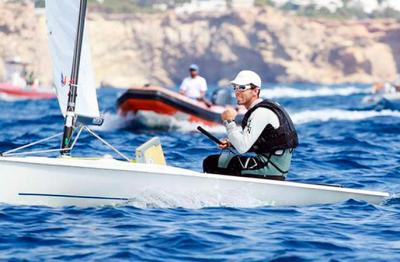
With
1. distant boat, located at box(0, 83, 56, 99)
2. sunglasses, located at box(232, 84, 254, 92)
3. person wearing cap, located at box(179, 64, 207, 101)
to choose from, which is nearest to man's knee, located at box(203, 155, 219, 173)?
sunglasses, located at box(232, 84, 254, 92)

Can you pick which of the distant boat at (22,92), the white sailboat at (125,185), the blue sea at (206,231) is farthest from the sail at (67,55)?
the distant boat at (22,92)

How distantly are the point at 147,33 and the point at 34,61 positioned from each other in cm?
2818

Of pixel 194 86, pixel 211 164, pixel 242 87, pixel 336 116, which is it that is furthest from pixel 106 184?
pixel 336 116

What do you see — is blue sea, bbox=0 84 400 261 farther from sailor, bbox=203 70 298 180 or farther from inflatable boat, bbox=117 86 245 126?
inflatable boat, bbox=117 86 245 126

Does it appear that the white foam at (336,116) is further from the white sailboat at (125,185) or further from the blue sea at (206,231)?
the white sailboat at (125,185)

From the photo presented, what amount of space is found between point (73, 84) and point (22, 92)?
40418 millimetres

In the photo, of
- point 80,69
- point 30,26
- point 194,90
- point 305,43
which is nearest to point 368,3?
point 305,43

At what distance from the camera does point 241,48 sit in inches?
5054

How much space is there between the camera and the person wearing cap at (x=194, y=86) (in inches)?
841

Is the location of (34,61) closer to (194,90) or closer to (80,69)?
(194,90)

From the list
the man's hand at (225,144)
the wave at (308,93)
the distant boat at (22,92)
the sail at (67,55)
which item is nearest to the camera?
the man's hand at (225,144)

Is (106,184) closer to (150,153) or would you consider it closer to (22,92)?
(150,153)

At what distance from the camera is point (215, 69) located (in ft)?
433

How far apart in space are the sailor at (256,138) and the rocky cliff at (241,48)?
4528 inches
